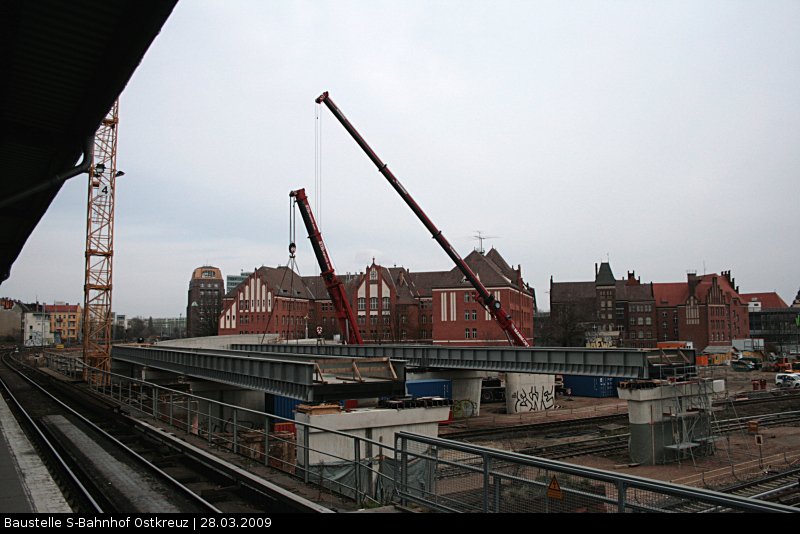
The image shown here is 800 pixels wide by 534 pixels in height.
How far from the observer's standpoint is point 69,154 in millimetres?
10391

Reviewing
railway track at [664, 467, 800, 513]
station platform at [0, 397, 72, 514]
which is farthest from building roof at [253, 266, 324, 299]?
railway track at [664, 467, 800, 513]

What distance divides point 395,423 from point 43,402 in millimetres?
19844

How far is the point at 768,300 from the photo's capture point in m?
111

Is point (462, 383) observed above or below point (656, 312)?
below

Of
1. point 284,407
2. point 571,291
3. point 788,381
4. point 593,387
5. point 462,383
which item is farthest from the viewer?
point 571,291

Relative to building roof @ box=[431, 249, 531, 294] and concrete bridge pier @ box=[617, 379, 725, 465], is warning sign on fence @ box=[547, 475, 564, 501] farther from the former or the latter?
building roof @ box=[431, 249, 531, 294]

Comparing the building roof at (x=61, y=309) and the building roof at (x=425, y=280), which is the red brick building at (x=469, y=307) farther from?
the building roof at (x=61, y=309)

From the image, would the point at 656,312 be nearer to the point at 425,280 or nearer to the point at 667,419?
the point at 425,280

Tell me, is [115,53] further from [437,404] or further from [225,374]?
[225,374]

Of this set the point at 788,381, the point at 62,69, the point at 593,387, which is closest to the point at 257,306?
the point at 593,387

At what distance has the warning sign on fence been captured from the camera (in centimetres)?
595

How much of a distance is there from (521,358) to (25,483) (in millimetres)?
22065

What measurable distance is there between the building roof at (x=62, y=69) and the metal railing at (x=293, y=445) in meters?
5.61

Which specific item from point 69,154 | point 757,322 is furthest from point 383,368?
point 757,322
